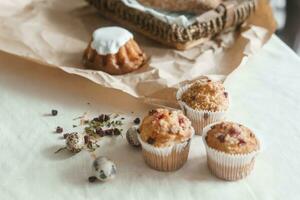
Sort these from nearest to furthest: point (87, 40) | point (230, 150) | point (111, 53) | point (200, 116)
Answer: point (230, 150) < point (200, 116) < point (111, 53) < point (87, 40)

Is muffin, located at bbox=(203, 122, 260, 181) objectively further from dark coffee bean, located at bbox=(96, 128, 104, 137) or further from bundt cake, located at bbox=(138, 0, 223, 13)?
bundt cake, located at bbox=(138, 0, 223, 13)

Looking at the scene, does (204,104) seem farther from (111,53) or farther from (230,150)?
(111,53)

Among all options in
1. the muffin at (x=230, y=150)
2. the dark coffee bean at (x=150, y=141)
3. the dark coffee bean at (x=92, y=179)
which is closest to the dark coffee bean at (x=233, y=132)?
the muffin at (x=230, y=150)

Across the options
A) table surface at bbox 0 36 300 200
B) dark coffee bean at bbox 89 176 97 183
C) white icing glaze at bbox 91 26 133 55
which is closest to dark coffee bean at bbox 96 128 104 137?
table surface at bbox 0 36 300 200

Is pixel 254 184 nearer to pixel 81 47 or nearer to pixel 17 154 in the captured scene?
pixel 17 154

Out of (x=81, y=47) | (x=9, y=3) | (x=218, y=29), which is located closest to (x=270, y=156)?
(x=218, y=29)

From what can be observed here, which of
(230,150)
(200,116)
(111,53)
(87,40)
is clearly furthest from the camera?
(87,40)

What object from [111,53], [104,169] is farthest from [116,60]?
[104,169]
